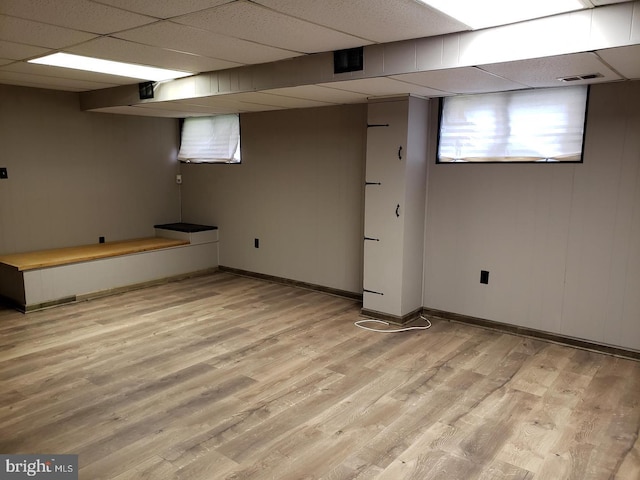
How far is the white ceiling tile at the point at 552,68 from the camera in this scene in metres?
2.63

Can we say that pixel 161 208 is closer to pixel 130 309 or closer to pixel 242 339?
pixel 130 309

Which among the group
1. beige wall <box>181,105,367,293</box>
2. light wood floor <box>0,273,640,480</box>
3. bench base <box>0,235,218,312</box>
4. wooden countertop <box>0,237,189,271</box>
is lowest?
light wood floor <box>0,273,640,480</box>

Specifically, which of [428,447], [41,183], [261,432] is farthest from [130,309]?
[428,447]

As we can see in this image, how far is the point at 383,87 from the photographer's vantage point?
3.66m

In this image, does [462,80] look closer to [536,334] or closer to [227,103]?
[536,334]

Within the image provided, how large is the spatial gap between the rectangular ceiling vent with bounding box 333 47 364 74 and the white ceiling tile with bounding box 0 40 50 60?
74.5 inches

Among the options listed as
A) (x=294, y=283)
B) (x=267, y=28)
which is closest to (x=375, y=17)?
(x=267, y=28)

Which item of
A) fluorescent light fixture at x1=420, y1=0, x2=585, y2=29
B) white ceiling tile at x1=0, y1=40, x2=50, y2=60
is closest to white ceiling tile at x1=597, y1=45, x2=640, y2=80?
fluorescent light fixture at x1=420, y1=0, x2=585, y2=29

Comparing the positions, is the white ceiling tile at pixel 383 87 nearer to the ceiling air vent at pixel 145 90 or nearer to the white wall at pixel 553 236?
the white wall at pixel 553 236

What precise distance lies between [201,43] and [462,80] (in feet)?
5.69

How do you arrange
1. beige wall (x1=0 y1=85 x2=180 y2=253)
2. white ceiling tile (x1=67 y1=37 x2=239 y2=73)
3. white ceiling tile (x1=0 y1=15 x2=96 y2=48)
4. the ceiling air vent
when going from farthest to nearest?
beige wall (x1=0 y1=85 x2=180 y2=253) < the ceiling air vent < white ceiling tile (x1=67 y1=37 x2=239 y2=73) < white ceiling tile (x1=0 y1=15 x2=96 y2=48)

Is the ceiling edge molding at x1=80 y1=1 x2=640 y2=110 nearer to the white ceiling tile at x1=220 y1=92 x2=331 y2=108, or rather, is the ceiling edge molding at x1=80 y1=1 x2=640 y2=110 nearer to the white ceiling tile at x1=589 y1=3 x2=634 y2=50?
the white ceiling tile at x1=589 y1=3 x2=634 y2=50

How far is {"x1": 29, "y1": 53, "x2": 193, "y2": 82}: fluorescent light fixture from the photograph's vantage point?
141 inches

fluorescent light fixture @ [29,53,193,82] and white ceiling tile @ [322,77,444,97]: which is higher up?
fluorescent light fixture @ [29,53,193,82]
